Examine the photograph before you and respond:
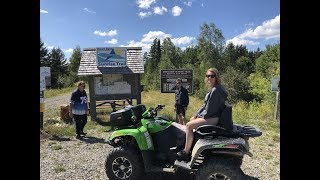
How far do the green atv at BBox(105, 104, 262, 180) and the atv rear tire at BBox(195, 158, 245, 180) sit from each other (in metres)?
0.06

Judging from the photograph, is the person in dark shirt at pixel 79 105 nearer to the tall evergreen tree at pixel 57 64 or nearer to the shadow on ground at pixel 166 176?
the shadow on ground at pixel 166 176

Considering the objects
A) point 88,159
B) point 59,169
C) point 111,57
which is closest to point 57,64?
point 111,57

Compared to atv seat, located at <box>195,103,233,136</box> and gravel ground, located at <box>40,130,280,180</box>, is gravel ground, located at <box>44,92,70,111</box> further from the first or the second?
atv seat, located at <box>195,103,233,136</box>

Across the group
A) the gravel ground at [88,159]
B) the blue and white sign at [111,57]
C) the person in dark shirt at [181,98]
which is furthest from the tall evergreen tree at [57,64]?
the gravel ground at [88,159]

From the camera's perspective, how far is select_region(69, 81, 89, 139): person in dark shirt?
965 centimetres

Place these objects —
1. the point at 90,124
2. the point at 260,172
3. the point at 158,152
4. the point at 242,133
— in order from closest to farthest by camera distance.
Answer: the point at 242,133 < the point at 158,152 < the point at 260,172 < the point at 90,124

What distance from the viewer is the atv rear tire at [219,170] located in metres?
4.67

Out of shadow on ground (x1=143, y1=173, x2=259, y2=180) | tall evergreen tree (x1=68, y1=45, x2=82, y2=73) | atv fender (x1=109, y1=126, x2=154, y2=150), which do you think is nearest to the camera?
atv fender (x1=109, y1=126, x2=154, y2=150)

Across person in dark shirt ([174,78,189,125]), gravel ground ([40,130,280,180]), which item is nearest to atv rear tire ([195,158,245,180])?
gravel ground ([40,130,280,180])

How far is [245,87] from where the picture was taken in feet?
126

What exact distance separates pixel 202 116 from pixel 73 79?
45.4 m
